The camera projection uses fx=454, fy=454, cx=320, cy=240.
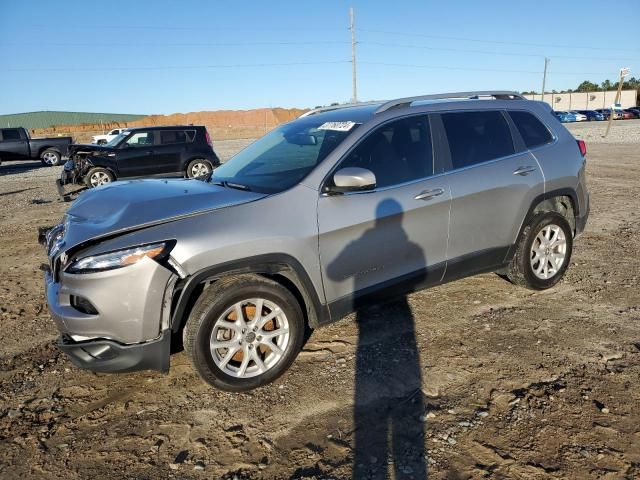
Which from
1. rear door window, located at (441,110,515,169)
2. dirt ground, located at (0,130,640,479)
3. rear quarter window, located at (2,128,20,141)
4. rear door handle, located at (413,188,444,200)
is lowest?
dirt ground, located at (0,130,640,479)

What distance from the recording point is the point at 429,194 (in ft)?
11.7

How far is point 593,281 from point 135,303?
4.40 meters

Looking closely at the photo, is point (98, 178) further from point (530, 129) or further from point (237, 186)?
point (530, 129)

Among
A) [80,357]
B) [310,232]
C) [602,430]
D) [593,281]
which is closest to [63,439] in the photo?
[80,357]

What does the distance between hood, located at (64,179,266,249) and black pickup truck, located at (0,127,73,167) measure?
1928 cm

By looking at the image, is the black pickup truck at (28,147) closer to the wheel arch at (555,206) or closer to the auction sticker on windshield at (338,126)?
the auction sticker on windshield at (338,126)

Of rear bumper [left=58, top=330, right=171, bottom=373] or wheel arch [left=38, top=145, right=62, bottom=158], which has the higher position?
wheel arch [left=38, top=145, right=62, bottom=158]

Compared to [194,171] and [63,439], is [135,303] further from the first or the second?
[194,171]

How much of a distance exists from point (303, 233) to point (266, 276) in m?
0.39

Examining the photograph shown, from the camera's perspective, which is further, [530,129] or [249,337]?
[530,129]

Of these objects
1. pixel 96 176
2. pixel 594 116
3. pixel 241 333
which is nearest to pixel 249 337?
pixel 241 333

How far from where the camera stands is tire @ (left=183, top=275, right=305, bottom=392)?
2.84 m

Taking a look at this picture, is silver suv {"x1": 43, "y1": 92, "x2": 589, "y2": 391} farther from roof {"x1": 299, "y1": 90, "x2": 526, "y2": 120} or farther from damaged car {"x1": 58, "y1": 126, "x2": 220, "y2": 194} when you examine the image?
damaged car {"x1": 58, "y1": 126, "x2": 220, "y2": 194}

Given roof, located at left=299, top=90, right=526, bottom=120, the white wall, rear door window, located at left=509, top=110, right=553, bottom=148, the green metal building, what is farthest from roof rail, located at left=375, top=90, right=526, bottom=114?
the white wall
